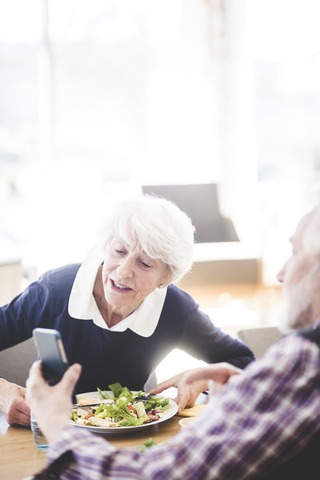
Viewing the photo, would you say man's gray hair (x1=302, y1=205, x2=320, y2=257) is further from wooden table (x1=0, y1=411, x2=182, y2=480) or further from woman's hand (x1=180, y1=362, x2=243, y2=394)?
wooden table (x1=0, y1=411, x2=182, y2=480)

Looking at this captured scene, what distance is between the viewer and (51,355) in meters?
1.02

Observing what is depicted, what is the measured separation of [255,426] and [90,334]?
988 millimetres

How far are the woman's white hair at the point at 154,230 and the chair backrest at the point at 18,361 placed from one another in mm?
558

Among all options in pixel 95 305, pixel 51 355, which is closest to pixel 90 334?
pixel 95 305

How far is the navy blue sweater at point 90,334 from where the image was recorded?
5.61 ft

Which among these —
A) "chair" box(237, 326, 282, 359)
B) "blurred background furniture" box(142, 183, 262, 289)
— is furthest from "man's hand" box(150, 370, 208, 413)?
"blurred background furniture" box(142, 183, 262, 289)

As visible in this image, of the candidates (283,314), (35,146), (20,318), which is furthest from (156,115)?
(283,314)

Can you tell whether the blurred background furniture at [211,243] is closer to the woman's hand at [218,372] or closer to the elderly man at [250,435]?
the woman's hand at [218,372]

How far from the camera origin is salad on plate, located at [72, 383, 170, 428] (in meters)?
1.33

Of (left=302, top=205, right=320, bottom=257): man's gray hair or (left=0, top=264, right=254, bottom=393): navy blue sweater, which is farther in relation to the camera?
(left=0, top=264, right=254, bottom=393): navy blue sweater

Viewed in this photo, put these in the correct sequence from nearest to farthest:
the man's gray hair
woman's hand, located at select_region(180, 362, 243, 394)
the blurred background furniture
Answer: the man's gray hair, woman's hand, located at select_region(180, 362, 243, 394), the blurred background furniture

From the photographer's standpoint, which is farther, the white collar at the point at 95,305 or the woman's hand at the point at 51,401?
the white collar at the point at 95,305

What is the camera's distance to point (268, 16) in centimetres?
525

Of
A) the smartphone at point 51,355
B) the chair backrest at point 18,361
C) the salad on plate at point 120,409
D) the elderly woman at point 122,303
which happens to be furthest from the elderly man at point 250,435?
the chair backrest at point 18,361
